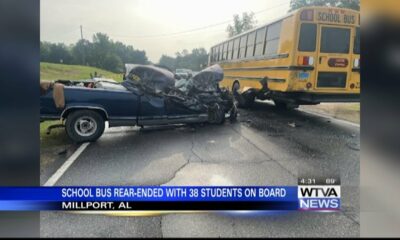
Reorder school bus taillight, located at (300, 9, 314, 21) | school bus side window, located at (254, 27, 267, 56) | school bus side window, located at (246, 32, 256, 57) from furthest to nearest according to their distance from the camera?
school bus side window, located at (246, 32, 256, 57), school bus side window, located at (254, 27, 267, 56), school bus taillight, located at (300, 9, 314, 21)

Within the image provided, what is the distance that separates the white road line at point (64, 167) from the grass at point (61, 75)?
34cm

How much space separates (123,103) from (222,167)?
6.87ft

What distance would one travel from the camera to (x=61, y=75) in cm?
326

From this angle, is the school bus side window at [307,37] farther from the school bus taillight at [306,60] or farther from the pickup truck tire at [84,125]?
the pickup truck tire at [84,125]

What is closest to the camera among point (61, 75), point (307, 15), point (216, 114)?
point (61, 75)

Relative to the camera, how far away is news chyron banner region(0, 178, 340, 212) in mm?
2234

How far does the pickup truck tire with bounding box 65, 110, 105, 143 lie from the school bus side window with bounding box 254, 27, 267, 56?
4.31 m

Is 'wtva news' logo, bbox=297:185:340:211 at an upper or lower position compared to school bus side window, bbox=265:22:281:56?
lower

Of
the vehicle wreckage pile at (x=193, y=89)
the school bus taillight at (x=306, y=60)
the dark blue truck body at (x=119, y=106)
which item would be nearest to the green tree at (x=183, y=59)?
the vehicle wreckage pile at (x=193, y=89)

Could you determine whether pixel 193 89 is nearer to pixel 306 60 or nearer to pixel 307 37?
pixel 306 60

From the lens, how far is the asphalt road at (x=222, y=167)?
7.76 feet

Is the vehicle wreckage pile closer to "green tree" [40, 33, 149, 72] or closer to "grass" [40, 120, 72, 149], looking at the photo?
"green tree" [40, 33, 149, 72]

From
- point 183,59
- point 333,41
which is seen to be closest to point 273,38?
point 333,41

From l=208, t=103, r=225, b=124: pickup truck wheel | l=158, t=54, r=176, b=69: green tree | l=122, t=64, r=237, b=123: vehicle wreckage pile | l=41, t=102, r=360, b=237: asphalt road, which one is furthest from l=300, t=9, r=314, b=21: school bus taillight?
l=158, t=54, r=176, b=69: green tree
